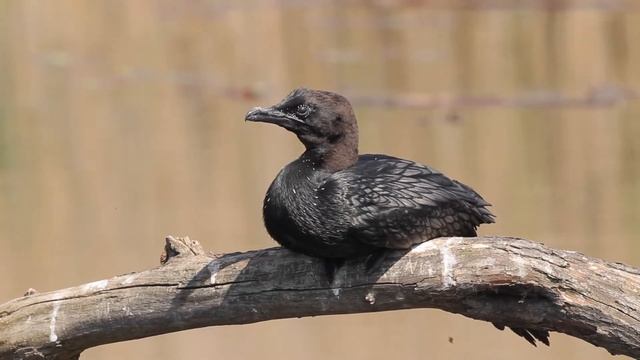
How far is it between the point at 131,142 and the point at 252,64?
329 cm

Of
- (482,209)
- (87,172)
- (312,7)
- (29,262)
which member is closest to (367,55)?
(312,7)

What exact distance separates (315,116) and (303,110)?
Result: 0.05m

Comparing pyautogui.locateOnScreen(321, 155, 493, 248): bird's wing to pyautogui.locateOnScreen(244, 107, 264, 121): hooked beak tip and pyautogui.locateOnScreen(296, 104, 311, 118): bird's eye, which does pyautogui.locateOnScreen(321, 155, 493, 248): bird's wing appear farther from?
pyautogui.locateOnScreen(244, 107, 264, 121): hooked beak tip

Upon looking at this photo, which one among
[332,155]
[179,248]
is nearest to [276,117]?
[332,155]

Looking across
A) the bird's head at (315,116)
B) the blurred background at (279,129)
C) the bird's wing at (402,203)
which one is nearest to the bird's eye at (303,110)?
the bird's head at (315,116)

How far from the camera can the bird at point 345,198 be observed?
5008 millimetres

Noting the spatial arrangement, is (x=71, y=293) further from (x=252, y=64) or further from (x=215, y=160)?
(x=252, y=64)

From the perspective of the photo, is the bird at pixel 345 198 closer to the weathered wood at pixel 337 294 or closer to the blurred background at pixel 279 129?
the weathered wood at pixel 337 294

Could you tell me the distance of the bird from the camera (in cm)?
501

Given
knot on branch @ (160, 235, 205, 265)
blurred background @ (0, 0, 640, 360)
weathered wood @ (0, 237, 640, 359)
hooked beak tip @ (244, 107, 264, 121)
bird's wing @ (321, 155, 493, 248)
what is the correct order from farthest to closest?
blurred background @ (0, 0, 640, 360) → knot on branch @ (160, 235, 205, 265) → hooked beak tip @ (244, 107, 264, 121) → bird's wing @ (321, 155, 493, 248) → weathered wood @ (0, 237, 640, 359)

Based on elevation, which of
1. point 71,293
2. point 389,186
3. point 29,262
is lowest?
point 29,262

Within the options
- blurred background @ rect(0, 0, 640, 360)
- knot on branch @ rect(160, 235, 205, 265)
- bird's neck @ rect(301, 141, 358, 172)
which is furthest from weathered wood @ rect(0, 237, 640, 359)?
blurred background @ rect(0, 0, 640, 360)

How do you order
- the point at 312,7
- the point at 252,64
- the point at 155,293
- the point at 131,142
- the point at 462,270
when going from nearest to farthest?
the point at 462,270, the point at 155,293, the point at 131,142, the point at 252,64, the point at 312,7

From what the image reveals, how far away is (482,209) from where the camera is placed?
534cm
